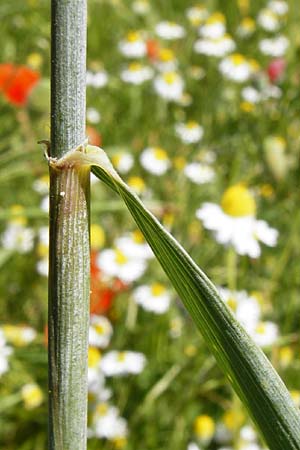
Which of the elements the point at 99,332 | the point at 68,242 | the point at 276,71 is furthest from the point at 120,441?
the point at 276,71

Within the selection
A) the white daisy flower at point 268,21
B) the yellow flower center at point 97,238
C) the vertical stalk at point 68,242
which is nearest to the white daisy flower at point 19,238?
the yellow flower center at point 97,238

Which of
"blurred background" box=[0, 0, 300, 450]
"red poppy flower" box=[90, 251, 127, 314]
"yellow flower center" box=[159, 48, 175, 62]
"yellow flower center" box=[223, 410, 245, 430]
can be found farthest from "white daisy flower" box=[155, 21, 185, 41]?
"yellow flower center" box=[223, 410, 245, 430]

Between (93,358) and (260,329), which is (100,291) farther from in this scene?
(260,329)

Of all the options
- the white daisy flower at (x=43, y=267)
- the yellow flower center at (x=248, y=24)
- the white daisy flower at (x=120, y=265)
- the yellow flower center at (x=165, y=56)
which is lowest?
the white daisy flower at (x=120, y=265)

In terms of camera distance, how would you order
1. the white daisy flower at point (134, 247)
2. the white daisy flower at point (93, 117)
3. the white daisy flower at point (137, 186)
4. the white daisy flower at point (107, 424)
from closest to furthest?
the white daisy flower at point (107, 424) → the white daisy flower at point (134, 247) → the white daisy flower at point (137, 186) → the white daisy flower at point (93, 117)

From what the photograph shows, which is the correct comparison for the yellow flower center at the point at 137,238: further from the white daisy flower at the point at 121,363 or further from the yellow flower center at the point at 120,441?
the yellow flower center at the point at 120,441

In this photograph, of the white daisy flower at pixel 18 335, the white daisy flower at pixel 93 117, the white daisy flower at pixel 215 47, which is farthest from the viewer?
the white daisy flower at pixel 215 47

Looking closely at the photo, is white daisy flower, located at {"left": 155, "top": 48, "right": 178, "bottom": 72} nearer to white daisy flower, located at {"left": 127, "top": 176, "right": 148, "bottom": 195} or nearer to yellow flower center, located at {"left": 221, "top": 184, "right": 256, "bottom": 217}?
white daisy flower, located at {"left": 127, "top": 176, "right": 148, "bottom": 195}

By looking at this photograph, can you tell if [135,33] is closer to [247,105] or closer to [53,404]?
[247,105]
